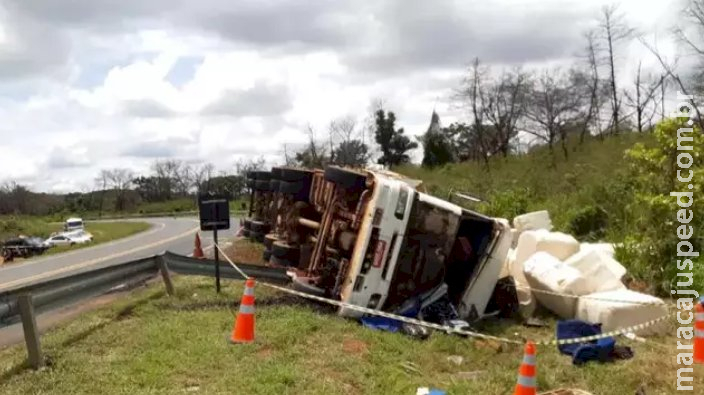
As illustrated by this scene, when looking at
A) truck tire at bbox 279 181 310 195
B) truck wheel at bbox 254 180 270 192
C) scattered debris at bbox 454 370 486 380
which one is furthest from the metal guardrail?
truck wheel at bbox 254 180 270 192

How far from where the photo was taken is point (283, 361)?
7.32m

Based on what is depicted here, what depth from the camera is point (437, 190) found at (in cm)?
2653

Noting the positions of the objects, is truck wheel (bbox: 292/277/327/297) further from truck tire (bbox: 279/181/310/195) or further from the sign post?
truck tire (bbox: 279/181/310/195)

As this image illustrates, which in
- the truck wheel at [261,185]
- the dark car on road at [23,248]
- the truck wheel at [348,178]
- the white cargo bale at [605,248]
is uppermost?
the truck wheel at [348,178]

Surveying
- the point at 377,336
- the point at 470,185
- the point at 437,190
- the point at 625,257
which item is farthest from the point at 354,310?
the point at 470,185

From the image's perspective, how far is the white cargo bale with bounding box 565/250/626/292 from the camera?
1017 centimetres

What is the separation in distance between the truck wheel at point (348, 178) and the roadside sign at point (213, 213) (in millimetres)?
1943

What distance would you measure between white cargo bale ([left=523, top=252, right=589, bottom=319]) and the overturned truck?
2.05 feet

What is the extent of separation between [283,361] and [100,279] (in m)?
3.03

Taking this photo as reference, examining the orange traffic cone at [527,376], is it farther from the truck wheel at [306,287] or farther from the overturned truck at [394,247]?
the truck wheel at [306,287]

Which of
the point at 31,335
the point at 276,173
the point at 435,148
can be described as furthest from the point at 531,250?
the point at 435,148

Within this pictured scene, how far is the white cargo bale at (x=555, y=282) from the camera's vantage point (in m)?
10.1

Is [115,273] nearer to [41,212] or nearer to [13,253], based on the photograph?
[13,253]

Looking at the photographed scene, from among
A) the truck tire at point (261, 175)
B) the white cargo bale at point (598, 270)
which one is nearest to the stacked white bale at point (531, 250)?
the white cargo bale at point (598, 270)
